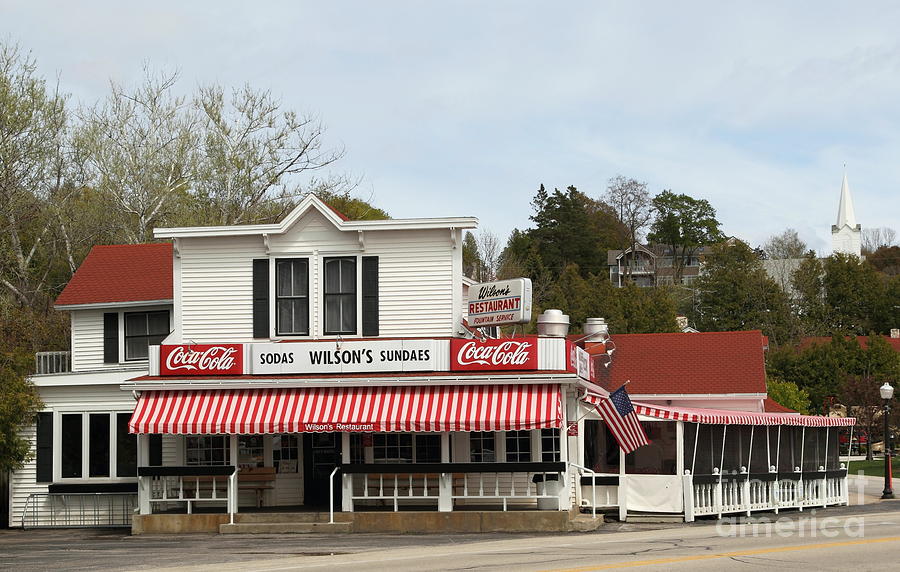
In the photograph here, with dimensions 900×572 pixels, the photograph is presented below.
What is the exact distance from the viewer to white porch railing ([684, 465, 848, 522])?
26.4 m

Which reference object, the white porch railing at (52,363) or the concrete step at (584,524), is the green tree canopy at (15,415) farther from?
the concrete step at (584,524)

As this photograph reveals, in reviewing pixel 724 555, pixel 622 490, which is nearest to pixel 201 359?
pixel 622 490

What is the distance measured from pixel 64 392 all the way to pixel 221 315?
522cm

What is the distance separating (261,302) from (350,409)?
4104 mm

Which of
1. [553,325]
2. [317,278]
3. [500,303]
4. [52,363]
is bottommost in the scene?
[52,363]

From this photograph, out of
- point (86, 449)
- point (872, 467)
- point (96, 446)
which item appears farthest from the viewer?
point (872, 467)

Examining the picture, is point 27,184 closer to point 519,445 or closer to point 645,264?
point 519,445

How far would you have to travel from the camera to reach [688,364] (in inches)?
1638

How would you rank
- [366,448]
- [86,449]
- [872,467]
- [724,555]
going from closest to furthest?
[724,555] < [366,448] < [86,449] < [872,467]

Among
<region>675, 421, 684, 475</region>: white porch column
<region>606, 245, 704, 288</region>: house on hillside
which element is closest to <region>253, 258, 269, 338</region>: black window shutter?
<region>675, 421, 684, 475</region>: white porch column

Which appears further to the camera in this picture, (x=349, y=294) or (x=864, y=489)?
(x=864, y=489)

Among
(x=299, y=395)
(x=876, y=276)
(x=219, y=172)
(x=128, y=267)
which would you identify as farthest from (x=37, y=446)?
(x=876, y=276)

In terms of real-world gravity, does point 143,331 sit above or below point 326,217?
below

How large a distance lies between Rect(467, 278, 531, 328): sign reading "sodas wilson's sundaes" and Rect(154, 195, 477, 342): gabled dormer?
1.43 feet
